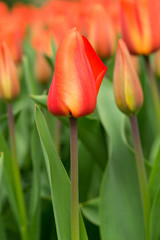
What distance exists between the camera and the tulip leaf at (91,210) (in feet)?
3.26

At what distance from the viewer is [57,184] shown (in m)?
0.77

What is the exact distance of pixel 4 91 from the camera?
3.37 feet

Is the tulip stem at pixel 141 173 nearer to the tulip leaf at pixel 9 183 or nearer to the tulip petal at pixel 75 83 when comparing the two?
the tulip petal at pixel 75 83

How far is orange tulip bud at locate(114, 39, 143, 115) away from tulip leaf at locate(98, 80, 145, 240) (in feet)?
0.40

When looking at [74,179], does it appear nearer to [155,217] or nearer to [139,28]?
[155,217]

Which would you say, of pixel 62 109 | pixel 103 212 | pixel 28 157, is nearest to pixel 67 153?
pixel 28 157

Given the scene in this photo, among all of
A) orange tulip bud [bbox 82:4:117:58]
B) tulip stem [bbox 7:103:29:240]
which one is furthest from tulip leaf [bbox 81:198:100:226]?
orange tulip bud [bbox 82:4:117:58]

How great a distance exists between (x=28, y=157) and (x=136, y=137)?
702 millimetres

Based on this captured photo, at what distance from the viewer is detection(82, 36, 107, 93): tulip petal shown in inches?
27.5

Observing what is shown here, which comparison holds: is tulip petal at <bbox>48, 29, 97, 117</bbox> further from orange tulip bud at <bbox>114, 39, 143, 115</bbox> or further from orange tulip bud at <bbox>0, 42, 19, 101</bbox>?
orange tulip bud at <bbox>0, 42, 19, 101</bbox>

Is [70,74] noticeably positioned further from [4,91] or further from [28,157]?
[28,157]

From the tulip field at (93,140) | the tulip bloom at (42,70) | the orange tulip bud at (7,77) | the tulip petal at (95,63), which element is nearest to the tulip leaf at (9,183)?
the tulip field at (93,140)

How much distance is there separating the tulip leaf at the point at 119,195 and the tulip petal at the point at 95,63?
0.81 ft

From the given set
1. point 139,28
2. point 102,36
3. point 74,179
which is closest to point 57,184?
point 74,179
